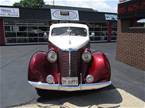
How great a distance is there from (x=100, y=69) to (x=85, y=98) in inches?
36.5

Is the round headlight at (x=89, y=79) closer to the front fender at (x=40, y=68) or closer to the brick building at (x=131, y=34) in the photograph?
the front fender at (x=40, y=68)

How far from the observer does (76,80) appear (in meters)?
6.77

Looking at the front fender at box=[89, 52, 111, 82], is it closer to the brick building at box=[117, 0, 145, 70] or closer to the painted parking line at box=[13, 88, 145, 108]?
the painted parking line at box=[13, 88, 145, 108]

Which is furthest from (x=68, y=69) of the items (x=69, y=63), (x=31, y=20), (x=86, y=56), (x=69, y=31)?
(x=31, y=20)

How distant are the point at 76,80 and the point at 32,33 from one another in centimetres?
2668

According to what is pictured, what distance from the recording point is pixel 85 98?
24.1ft

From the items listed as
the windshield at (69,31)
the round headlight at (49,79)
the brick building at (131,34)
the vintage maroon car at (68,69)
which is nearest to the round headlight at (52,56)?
the vintage maroon car at (68,69)

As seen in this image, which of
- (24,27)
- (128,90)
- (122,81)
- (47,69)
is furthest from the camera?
(24,27)

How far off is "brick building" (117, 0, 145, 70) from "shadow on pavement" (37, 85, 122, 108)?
4.17m

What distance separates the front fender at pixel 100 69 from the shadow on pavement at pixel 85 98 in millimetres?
615

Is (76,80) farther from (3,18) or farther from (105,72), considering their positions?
(3,18)

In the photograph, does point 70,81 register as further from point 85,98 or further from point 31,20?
point 31,20

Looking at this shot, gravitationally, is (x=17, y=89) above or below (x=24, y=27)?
below

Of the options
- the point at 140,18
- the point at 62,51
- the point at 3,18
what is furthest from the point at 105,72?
the point at 3,18
